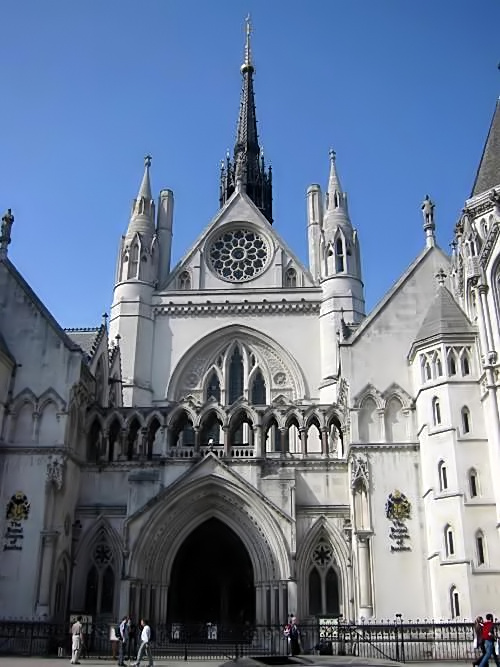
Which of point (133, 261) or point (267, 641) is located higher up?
point (133, 261)

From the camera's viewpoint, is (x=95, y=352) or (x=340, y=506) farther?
(x=95, y=352)

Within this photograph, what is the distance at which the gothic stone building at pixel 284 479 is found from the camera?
78.7 ft

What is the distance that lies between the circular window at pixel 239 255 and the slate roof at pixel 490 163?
14286 millimetres

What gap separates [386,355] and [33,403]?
13.6 metres

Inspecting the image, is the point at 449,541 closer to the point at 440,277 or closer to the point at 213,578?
the point at 440,277

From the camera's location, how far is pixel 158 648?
76.2 ft

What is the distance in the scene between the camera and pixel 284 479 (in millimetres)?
26312

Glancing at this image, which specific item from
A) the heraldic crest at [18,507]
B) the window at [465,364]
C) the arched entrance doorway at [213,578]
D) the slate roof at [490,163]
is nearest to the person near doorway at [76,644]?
the heraldic crest at [18,507]

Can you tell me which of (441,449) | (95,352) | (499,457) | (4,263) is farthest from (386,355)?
(4,263)

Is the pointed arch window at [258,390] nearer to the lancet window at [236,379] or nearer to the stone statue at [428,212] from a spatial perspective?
the lancet window at [236,379]

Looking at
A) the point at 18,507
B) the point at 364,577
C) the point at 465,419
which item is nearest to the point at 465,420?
the point at 465,419

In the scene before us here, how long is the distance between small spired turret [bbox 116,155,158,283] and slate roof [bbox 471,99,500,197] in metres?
18.3

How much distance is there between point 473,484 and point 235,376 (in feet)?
52.5

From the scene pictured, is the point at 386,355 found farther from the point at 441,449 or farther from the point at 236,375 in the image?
the point at 236,375
